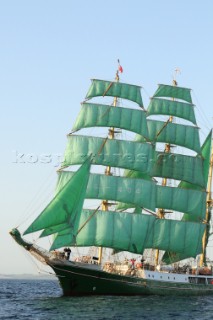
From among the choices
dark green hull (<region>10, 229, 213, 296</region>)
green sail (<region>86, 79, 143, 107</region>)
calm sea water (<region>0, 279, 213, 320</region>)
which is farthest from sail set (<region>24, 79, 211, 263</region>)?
calm sea water (<region>0, 279, 213, 320</region>)

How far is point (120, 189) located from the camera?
62719mm

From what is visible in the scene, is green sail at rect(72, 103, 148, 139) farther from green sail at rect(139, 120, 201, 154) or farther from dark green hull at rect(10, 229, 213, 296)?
dark green hull at rect(10, 229, 213, 296)

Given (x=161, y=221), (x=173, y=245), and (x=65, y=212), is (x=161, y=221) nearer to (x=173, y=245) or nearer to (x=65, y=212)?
(x=173, y=245)

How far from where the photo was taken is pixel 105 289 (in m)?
55.5

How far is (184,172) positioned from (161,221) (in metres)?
6.88

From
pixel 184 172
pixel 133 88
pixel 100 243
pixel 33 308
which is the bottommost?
pixel 33 308

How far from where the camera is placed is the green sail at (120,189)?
6147cm

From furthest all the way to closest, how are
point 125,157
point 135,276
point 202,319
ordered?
point 125,157, point 135,276, point 202,319

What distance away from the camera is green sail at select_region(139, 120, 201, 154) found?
235 feet

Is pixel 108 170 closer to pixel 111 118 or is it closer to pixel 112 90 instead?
pixel 111 118

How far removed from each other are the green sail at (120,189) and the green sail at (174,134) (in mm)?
8620

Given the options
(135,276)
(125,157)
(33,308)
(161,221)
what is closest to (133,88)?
(125,157)

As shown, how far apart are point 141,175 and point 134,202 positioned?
342 centimetres

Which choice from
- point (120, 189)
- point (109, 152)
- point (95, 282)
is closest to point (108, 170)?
point (109, 152)
